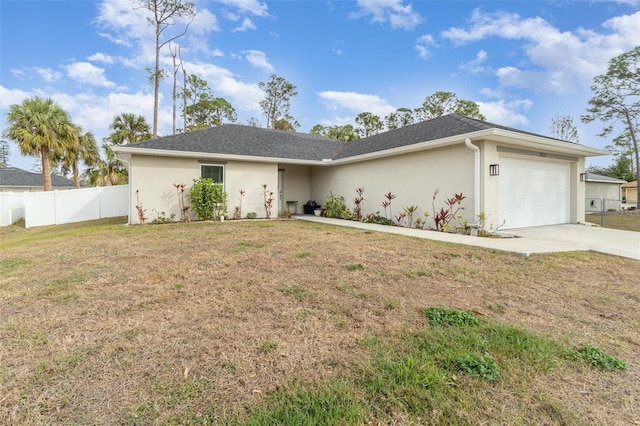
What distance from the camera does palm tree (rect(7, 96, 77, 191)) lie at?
14.4 metres

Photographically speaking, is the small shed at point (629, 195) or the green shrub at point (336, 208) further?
the small shed at point (629, 195)

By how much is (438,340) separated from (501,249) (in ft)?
13.9

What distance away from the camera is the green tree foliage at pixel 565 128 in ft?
104

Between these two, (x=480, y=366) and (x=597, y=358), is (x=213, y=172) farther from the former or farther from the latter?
(x=597, y=358)

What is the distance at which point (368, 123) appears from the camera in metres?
29.8

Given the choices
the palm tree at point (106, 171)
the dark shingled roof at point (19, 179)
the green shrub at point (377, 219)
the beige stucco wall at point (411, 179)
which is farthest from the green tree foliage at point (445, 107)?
the dark shingled roof at point (19, 179)

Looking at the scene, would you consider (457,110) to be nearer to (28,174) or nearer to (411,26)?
(411,26)

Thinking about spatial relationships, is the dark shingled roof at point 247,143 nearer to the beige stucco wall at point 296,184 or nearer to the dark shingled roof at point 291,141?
the dark shingled roof at point 291,141

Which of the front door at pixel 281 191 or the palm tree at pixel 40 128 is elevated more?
the palm tree at pixel 40 128

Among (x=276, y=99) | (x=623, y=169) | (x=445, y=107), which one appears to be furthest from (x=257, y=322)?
(x=623, y=169)

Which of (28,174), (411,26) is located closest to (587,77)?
(411,26)

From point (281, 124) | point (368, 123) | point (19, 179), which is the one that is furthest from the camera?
point (368, 123)

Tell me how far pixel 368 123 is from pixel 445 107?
7.66 m

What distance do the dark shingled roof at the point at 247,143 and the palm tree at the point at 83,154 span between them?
11101mm
